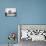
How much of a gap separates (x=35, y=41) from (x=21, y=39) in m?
0.34

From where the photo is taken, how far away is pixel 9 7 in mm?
3082

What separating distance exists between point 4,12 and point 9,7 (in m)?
0.18

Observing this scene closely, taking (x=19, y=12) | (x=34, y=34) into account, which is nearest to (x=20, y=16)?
(x=19, y=12)

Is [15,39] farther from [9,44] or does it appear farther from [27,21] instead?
[27,21]

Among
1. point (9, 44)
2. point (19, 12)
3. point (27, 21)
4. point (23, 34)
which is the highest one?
point (19, 12)

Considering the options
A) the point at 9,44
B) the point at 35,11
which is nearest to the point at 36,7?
the point at 35,11

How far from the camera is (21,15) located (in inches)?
121

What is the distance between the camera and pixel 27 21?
3.08m

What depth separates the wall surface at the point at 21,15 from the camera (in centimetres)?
307

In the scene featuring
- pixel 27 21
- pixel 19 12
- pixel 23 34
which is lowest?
pixel 23 34

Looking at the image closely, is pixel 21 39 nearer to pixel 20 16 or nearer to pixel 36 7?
pixel 20 16

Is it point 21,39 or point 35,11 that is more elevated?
point 35,11

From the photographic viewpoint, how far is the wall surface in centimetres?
307

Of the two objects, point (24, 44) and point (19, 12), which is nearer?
point (24, 44)
